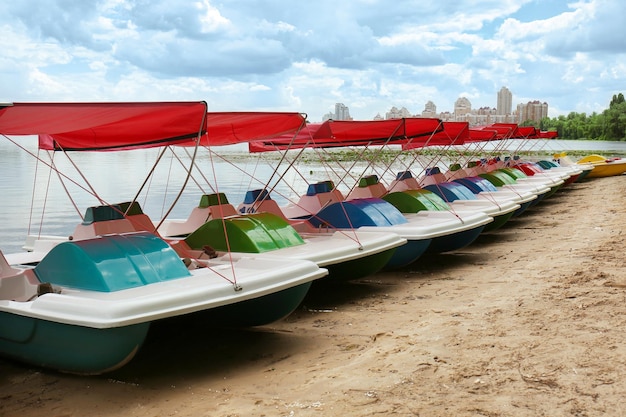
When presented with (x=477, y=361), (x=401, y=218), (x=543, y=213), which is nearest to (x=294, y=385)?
(x=477, y=361)

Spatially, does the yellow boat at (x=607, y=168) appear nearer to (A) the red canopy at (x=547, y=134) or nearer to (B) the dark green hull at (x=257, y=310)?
(A) the red canopy at (x=547, y=134)

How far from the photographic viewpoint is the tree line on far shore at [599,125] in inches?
3204

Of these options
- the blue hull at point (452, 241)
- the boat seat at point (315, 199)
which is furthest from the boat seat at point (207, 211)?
the blue hull at point (452, 241)

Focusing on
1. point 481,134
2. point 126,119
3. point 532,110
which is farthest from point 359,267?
point 532,110

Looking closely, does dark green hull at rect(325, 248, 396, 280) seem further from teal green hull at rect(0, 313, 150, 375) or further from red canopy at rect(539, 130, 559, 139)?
red canopy at rect(539, 130, 559, 139)

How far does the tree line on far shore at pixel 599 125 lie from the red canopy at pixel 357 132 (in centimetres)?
7051

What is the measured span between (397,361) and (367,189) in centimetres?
695

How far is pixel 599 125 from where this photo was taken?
90.1m

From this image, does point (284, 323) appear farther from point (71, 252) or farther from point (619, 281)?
point (619, 281)

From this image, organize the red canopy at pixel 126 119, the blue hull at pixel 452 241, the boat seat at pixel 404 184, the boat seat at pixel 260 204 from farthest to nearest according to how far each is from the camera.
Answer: the boat seat at pixel 404 184, the boat seat at pixel 260 204, the blue hull at pixel 452 241, the red canopy at pixel 126 119

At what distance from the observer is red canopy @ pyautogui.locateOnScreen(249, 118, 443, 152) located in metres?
9.06

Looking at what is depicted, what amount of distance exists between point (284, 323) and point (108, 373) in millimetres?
2124

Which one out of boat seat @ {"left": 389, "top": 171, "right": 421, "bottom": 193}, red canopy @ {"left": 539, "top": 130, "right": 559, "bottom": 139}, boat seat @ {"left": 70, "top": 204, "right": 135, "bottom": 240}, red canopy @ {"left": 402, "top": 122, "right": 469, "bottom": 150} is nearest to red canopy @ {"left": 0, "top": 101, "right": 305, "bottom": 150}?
boat seat @ {"left": 70, "top": 204, "right": 135, "bottom": 240}

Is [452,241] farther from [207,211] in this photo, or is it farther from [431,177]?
[431,177]
